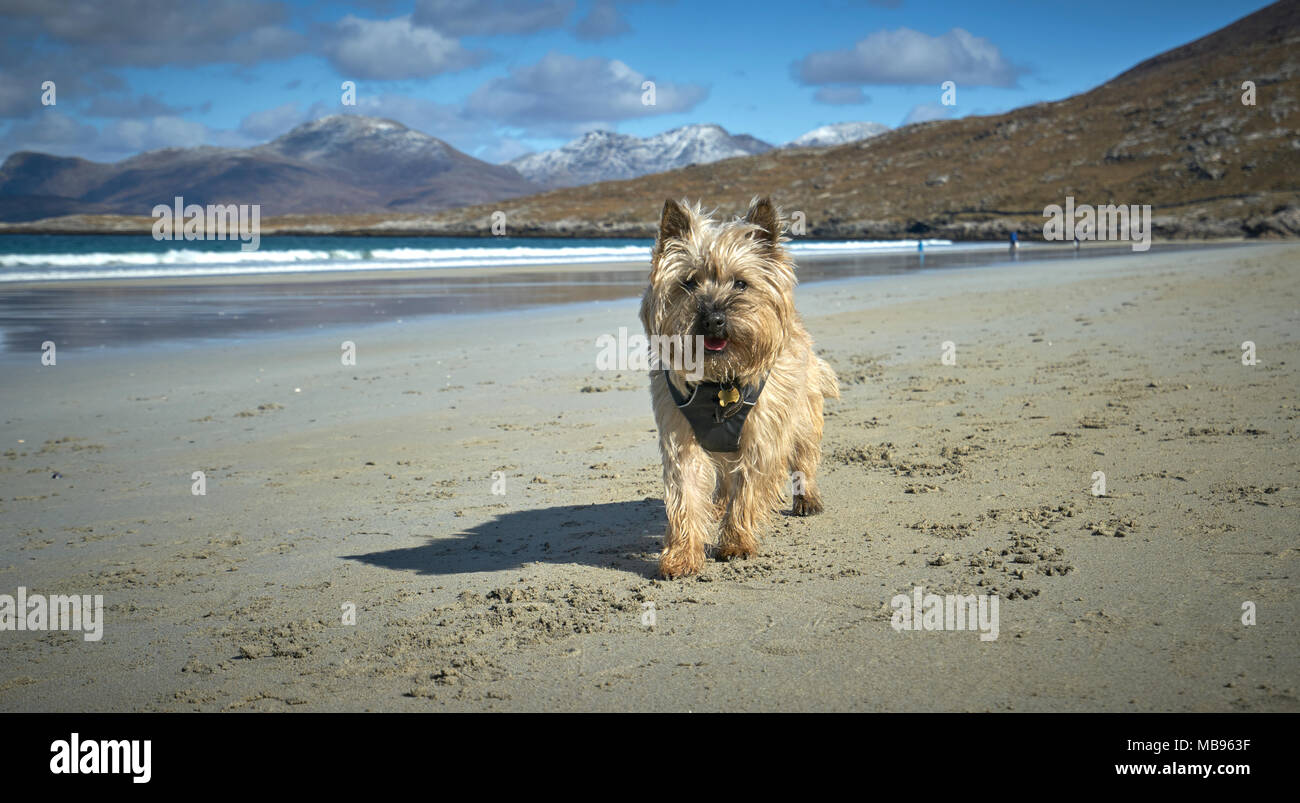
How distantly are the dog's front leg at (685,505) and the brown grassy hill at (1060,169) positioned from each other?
57.6 metres

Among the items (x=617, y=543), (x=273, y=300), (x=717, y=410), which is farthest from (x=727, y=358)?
(x=273, y=300)

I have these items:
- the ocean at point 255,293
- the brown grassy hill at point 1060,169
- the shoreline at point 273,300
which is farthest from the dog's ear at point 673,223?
the brown grassy hill at point 1060,169

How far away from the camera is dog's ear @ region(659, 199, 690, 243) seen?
15.8 ft

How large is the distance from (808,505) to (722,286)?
Result: 1806mm

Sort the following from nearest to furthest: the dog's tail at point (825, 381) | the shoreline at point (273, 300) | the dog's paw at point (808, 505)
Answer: the dog's paw at point (808, 505), the dog's tail at point (825, 381), the shoreline at point (273, 300)

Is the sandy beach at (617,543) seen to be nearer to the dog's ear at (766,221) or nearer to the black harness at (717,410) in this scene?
the black harness at (717,410)

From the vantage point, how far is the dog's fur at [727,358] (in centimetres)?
482

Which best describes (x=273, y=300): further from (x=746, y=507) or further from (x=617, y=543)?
(x=746, y=507)

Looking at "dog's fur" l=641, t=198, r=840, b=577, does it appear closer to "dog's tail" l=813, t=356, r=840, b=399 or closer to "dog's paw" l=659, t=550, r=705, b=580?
"dog's paw" l=659, t=550, r=705, b=580

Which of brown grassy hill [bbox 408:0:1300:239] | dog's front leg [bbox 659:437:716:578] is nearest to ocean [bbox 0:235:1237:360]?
dog's front leg [bbox 659:437:716:578]
